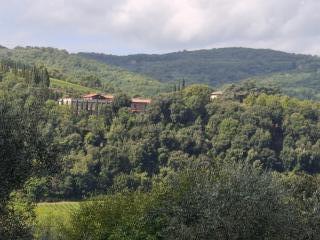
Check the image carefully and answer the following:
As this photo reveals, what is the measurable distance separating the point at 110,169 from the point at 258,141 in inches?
1350

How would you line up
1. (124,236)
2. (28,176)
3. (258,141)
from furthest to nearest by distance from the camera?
1. (258,141)
2. (124,236)
3. (28,176)

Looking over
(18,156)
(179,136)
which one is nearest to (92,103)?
(179,136)

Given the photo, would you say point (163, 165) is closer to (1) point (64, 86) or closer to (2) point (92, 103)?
(2) point (92, 103)

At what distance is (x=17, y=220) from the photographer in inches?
898

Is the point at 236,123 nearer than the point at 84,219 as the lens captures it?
No

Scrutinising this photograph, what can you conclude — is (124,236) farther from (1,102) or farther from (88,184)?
(88,184)

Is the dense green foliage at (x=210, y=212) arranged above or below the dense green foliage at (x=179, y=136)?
above

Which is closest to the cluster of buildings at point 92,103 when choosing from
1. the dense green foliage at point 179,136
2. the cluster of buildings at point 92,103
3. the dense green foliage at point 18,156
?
the cluster of buildings at point 92,103

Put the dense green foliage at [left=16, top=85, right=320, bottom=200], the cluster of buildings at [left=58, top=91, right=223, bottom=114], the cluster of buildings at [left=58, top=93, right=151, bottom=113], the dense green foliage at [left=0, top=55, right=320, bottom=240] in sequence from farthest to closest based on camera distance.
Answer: the cluster of buildings at [left=58, top=93, right=151, bottom=113], the cluster of buildings at [left=58, top=91, right=223, bottom=114], the dense green foliage at [left=16, top=85, right=320, bottom=200], the dense green foliage at [left=0, top=55, right=320, bottom=240]

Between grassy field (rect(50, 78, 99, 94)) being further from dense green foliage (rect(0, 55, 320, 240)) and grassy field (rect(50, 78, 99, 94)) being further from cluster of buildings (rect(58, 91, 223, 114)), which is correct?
cluster of buildings (rect(58, 91, 223, 114))

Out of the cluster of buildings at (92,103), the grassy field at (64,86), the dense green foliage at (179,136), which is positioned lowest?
the dense green foliage at (179,136)

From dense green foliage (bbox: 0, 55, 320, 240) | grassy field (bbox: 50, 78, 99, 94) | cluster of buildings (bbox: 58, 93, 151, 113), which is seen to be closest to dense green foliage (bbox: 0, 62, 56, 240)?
dense green foliage (bbox: 0, 55, 320, 240)

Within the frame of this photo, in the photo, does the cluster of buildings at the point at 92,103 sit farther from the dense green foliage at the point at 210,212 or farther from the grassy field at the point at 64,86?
the dense green foliage at the point at 210,212

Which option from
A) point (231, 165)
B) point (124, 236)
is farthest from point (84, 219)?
point (231, 165)
